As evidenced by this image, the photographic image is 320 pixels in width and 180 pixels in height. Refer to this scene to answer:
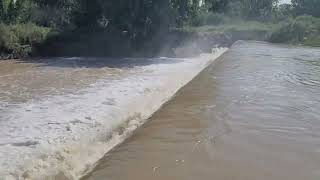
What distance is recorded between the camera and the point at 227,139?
7879 millimetres

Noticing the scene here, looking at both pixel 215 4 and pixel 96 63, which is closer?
pixel 96 63

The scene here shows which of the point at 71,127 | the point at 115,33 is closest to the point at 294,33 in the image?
the point at 115,33

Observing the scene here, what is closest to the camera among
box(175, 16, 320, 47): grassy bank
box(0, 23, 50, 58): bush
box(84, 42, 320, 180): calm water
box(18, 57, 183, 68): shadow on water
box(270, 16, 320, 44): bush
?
box(84, 42, 320, 180): calm water

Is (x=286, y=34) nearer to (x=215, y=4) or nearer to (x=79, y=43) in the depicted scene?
(x=215, y=4)

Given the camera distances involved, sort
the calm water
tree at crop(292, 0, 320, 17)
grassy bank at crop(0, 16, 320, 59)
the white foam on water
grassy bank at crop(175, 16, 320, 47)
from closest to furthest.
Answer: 1. the calm water
2. the white foam on water
3. grassy bank at crop(0, 16, 320, 59)
4. grassy bank at crop(175, 16, 320, 47)
5. tree at crop(292, 0, 320, 17)

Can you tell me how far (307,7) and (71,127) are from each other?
67.5 m

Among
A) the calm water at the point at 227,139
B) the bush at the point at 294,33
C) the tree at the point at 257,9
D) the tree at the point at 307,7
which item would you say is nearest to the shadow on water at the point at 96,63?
the calm water at the point at 227,139

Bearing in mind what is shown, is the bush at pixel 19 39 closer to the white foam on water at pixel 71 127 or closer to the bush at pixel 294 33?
the white foam on water at pixel 71 127

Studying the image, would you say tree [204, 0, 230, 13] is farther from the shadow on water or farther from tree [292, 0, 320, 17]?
tree [292, 0, 320, 17]

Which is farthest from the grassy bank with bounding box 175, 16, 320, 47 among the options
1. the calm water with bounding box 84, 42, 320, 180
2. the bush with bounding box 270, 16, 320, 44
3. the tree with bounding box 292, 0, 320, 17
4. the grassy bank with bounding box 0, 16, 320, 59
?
the calm water with bounding box 84, 42, 320, 180

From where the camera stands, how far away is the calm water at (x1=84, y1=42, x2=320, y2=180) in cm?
637

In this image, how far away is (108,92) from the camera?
13.6 metres

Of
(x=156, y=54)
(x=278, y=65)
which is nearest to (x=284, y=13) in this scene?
(x=156, y=54)

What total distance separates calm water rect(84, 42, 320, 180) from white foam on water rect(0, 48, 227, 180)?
437 mm
